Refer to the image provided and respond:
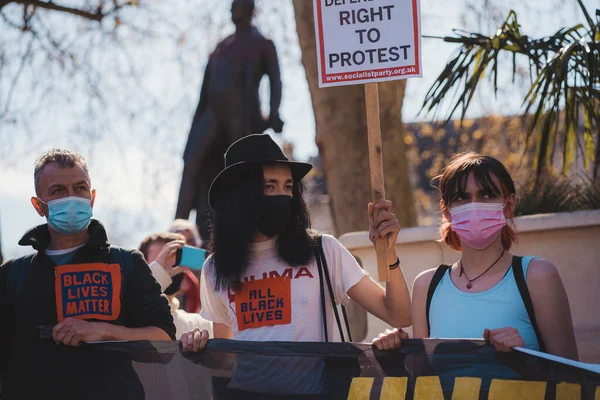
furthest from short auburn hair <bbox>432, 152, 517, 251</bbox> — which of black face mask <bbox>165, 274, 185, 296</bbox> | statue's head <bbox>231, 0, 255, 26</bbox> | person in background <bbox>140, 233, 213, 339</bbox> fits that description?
statue's head <bbox>231, 0, 255, 26</bbox>

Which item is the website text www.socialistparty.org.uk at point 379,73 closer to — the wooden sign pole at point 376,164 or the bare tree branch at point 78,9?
the wooden sign pole at point 376,164

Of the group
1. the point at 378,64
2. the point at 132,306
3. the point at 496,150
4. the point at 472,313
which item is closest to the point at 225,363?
the point at 132,306

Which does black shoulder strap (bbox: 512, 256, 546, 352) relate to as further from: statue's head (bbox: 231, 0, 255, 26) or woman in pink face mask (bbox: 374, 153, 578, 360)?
statue's head (bbox: 231, 0, 255, 26)

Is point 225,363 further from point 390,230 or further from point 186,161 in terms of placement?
point 186,161

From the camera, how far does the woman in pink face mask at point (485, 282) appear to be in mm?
3088

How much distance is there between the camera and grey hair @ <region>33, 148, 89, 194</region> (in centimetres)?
370

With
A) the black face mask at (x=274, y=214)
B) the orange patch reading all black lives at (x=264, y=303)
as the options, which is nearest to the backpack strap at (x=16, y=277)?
the orange patch reading all black lives at (x=264, y=303)

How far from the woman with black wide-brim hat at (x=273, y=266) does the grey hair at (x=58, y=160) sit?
1.97 ft

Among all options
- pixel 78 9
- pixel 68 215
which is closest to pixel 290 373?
pixel 68 215

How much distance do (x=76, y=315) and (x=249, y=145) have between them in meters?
1.00

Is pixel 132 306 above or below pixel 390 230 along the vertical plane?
below

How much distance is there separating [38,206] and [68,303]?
472 millimetres

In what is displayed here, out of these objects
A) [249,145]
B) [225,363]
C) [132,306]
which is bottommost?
[225,363]

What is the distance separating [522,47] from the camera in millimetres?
6297
